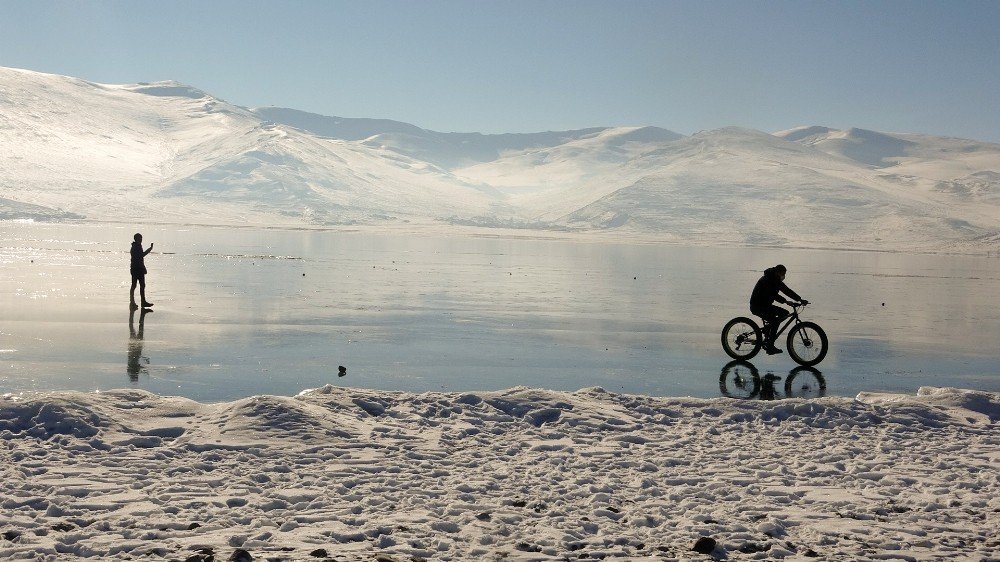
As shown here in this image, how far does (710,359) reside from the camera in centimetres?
1591

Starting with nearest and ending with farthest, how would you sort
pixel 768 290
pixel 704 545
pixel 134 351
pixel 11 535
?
pixel 11 535, pixel 704 545, pixel 134 351, pixel 768 290

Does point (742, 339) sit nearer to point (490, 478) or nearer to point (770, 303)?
point (770, 303)

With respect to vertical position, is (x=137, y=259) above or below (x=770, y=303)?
above

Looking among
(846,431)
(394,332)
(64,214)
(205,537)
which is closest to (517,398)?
(846,431)

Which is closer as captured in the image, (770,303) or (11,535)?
(11,535)

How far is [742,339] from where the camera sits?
15.7 meters

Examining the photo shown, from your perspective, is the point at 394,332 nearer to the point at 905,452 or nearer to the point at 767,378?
the point at 767,378

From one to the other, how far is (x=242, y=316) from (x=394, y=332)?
4370 millimetres

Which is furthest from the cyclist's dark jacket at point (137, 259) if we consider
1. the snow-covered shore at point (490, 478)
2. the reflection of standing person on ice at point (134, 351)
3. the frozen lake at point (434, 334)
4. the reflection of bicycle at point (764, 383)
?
the reflection of bicycle at point (764, 383)

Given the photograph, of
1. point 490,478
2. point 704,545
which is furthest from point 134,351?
point 704,545

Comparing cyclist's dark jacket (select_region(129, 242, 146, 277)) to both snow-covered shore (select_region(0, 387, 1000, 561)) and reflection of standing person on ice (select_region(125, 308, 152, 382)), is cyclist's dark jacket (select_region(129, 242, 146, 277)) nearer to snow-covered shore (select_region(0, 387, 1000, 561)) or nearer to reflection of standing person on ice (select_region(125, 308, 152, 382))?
reflection of standing person on ice (select_region(125, 308, 152, 382))

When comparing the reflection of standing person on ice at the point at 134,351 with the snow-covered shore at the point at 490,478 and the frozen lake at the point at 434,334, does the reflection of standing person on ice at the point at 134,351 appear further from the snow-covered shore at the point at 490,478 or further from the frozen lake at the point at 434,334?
the snow-covered shore at the point at 490,478

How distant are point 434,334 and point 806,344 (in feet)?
24.3

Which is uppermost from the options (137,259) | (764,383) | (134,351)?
(137,259)
